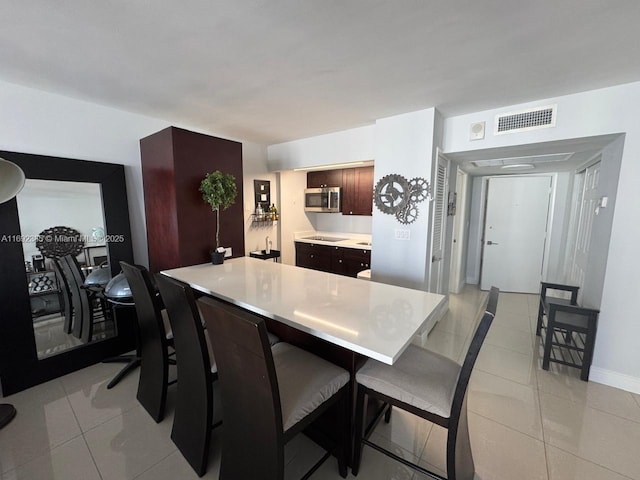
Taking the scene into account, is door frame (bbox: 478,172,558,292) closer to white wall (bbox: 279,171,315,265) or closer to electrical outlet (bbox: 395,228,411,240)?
electrical outlet (bbox: 395,228,411,240)

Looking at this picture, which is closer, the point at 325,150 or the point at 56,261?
the point at 56,261

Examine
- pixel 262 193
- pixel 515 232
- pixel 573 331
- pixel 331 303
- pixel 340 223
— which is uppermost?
Answer: pixel 262 193

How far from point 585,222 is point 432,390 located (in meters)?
3.22

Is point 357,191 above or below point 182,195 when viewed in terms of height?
above

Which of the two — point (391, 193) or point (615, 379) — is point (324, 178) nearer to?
point (391, 193)

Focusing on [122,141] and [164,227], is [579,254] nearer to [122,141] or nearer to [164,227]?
[164,227]

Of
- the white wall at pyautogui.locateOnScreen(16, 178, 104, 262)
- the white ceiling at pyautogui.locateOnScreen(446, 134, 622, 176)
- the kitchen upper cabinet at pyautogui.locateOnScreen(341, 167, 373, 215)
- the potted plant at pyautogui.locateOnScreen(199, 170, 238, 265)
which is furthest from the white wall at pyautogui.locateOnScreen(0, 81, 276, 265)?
the white ceiling at pyautogui.locateOnScreen(446, 134, 622, 176)

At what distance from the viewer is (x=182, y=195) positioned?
2412mm

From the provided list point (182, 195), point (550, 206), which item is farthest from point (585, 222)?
point (182, 195)

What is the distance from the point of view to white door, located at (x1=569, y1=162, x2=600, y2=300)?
2.78 meters

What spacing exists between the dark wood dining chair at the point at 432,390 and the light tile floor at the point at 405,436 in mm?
317

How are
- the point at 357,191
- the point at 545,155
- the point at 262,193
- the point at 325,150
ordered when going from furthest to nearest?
the point at 357,191, the point at 262,193, the point at 325,150, the point at 545,155

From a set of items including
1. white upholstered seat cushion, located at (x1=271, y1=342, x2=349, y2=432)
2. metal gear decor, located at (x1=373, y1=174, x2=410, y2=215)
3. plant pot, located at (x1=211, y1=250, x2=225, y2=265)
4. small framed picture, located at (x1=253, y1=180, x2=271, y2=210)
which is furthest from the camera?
small framed picture, located at (x1=253, y1=180, x2=271, y2=210)

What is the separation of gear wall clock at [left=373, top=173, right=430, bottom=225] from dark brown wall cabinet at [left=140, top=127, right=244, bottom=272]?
1531 mm
